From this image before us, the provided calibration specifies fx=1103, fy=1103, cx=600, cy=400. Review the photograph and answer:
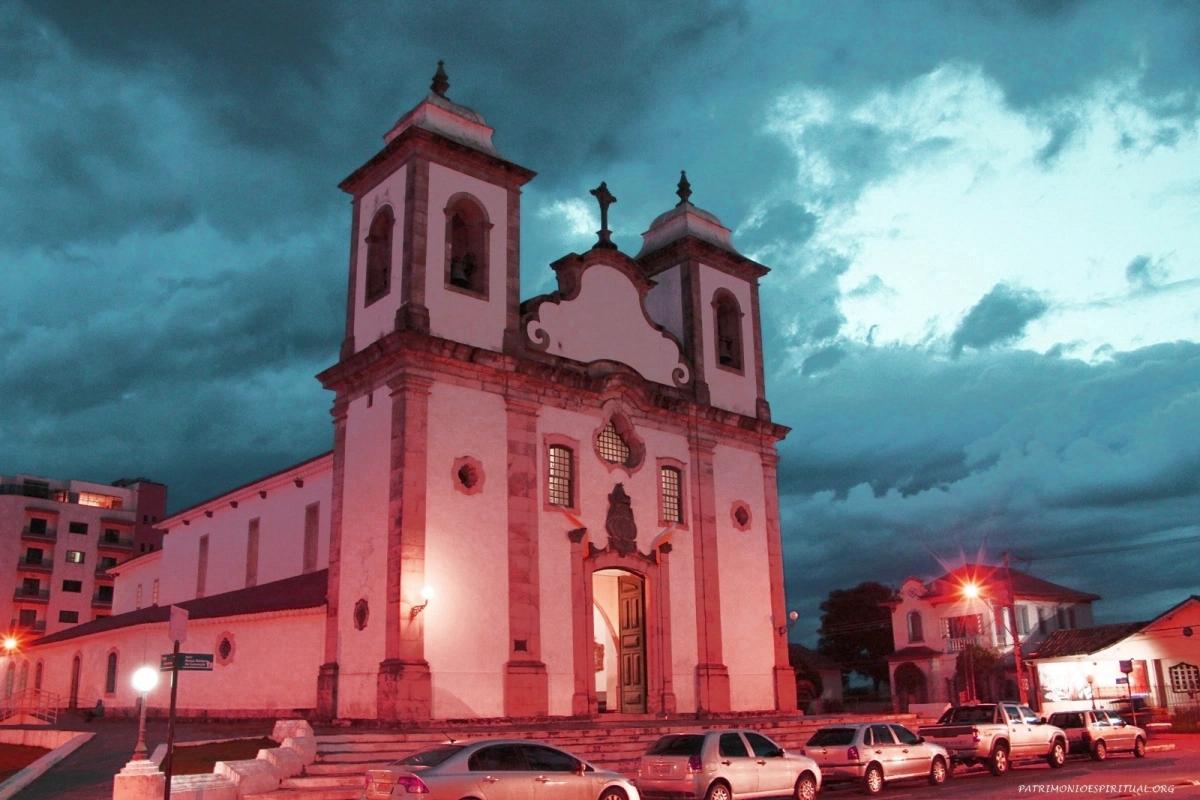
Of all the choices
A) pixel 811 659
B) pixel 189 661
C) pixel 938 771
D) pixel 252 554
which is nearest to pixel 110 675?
pixel 252 554

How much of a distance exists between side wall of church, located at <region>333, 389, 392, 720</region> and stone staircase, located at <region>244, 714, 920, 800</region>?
1.96 meters

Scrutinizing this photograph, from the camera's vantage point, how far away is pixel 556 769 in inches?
560

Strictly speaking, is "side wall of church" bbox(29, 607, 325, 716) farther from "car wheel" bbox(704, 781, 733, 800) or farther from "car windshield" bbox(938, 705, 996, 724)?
"car windshield" bbox(938, 705, 996, 724)

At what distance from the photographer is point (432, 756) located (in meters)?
13.4

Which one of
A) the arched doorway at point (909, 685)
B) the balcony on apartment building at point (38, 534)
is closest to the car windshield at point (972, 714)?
the arched doorway at point (909, 685)

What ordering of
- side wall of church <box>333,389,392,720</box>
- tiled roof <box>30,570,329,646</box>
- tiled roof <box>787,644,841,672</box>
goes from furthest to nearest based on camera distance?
1. tiled roof <box>787,644,841,672</box>
2. tiled roof <box>30,570,329,646</box>
3. side wall of church <box>333,389,392,720</box>

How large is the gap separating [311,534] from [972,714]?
62.6ft

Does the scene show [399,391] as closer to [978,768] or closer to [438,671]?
[438,671]

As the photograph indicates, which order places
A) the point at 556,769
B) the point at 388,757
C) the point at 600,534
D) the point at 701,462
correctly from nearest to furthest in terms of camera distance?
the point at 556,769 < the point at 388,757 < the point at 600,534 < the point at 701,462

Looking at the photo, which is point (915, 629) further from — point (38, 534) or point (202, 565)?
point (38, 534)

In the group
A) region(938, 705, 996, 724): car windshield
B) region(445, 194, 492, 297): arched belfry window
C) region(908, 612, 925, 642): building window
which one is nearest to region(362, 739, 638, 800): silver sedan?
region(938, 705, 996, 724): car windshield

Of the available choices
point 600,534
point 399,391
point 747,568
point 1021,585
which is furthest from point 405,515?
point 1021,585

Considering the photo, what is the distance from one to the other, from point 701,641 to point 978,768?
24.8 feet

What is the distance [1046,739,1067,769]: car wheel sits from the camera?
23812 mm
